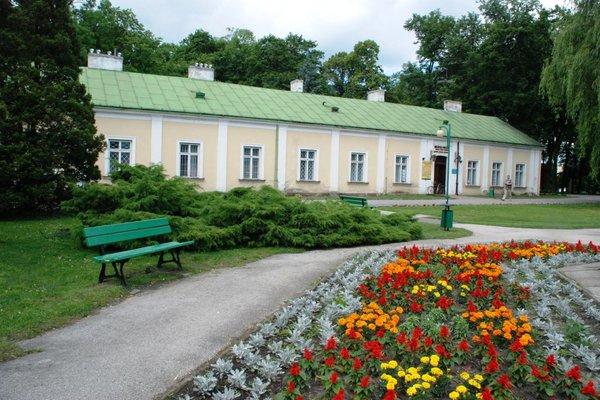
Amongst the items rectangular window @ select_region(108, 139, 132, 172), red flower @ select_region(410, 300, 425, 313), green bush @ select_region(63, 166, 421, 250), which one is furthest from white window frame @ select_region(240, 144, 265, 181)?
red flower @ select_region(410, 300, 425, 313)

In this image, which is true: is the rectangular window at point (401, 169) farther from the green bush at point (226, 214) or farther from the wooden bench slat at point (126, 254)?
the wooden bench slat at point (126, 254)

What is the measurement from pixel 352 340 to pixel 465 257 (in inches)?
187

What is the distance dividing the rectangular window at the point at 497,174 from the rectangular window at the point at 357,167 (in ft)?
37.0

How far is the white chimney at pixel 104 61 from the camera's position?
27109 mm

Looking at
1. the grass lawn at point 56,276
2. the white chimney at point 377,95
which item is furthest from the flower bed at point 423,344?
the white chimney at point 377,95

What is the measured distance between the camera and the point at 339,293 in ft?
21.9

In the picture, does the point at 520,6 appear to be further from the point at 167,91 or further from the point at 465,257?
the point at 465,257

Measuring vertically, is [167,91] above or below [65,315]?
above

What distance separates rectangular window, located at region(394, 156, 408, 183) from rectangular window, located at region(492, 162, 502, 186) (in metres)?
7.94

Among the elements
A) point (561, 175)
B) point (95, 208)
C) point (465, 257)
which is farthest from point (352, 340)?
point (561, 175)

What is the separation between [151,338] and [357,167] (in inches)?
1027

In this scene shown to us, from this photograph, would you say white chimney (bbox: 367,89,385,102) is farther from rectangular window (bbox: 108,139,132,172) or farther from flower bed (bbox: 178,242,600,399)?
flower bed (bbox: 178,242,600,399)

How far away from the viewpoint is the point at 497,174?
3644 cm

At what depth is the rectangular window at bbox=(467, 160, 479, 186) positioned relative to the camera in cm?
3500
